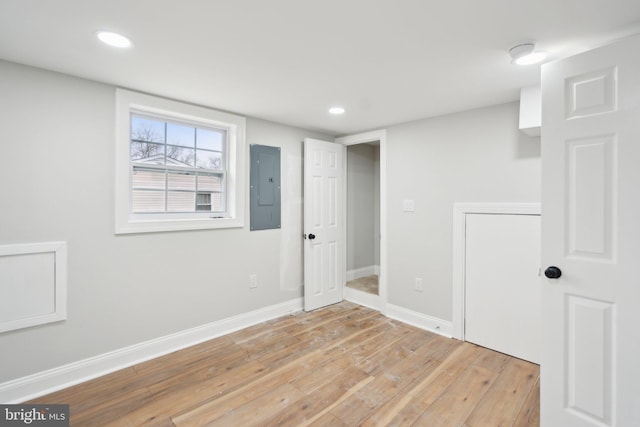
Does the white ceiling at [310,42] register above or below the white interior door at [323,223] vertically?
above

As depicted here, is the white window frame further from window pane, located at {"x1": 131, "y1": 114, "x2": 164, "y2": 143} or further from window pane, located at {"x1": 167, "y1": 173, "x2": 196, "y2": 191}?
window pane, located at {"x1": 167, "y1": 173, "x2": 196, "y2": 191}

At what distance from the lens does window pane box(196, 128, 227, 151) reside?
9.84 ft

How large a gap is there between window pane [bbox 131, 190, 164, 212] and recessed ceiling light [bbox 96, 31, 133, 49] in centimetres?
123

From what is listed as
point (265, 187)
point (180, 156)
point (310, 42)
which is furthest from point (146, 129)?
point (310, 42)

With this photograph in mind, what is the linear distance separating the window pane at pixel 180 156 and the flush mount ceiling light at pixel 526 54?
2.68 m

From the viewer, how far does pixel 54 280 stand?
2125mm

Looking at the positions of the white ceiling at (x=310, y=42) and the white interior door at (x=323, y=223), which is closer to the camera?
the white ceiling at (x=310, y=42)

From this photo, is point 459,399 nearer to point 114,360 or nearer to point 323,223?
point 323,223

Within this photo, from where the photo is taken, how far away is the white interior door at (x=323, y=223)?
12.0 feet

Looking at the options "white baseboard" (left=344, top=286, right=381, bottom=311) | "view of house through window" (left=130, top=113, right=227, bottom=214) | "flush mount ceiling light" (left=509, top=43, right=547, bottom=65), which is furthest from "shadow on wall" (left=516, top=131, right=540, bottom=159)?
"view of house through window" (left=130, top=113, right=227, bottom=214)

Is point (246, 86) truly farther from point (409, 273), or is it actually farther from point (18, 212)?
point (409, 273)

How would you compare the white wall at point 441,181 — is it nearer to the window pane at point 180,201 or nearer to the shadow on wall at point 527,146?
the shadow on wall at point 527,146

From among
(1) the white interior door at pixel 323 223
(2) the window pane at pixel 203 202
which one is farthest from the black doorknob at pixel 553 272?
(2) the window pane at pixel 203 202

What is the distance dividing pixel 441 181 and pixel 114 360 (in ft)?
10.9
